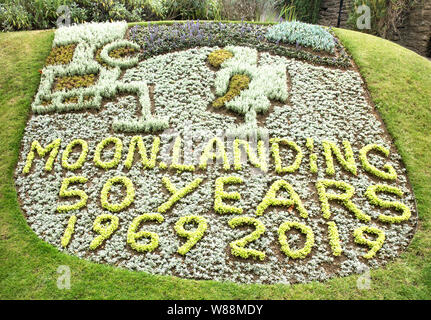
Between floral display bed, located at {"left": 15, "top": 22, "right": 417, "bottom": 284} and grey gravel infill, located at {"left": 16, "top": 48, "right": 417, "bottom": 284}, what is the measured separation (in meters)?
0.03

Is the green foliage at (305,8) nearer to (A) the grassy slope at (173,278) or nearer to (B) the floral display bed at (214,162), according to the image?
(B) the floral display bed at (214,162)

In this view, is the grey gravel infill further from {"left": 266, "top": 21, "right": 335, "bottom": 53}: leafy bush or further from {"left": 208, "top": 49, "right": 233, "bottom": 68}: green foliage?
{"left": 266, "top": 21, "right": 335, "bottom": 53}: leafy bush

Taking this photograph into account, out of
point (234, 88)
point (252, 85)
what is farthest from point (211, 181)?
point (252, 85)

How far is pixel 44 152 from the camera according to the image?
26.4 feet

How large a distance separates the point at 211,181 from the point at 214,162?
1.69 feet

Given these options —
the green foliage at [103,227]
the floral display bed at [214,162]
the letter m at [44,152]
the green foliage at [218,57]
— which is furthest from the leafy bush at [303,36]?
the green foliage at [103,227]

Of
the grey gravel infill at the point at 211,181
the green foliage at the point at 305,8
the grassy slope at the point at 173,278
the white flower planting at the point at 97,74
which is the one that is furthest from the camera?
the green foliage at the point at 305,8

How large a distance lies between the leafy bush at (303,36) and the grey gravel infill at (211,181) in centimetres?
110

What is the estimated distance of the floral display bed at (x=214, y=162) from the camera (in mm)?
6273

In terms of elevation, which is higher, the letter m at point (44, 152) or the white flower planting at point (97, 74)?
the white flower planting at point (97, 74)

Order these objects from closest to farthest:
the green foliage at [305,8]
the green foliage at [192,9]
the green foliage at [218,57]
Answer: the green foliage at [218,57] → the green foliage at [192,9] → the green foliage at [305,8]

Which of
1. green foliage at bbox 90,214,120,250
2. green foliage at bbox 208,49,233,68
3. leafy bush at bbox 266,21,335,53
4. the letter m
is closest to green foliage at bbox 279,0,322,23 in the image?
leafy bush at bbox 266,21,335,53
